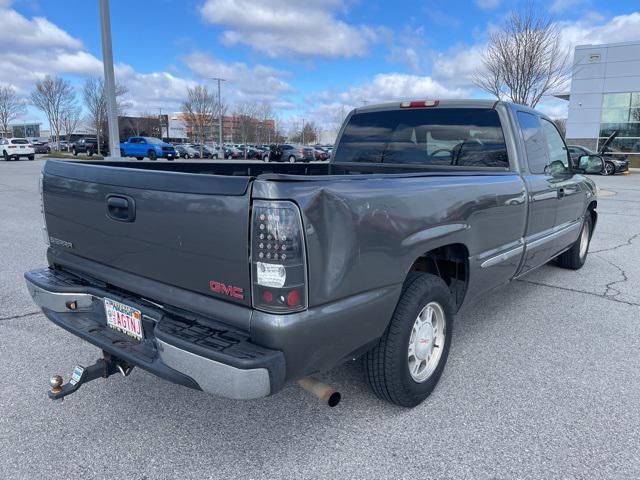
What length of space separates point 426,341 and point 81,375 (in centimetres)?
196

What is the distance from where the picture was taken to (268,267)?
2.00 meters

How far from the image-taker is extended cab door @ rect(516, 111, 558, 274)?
4.02m

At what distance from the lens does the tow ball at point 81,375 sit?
2485mm

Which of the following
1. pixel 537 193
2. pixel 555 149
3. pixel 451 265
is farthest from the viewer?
pixel 555 149

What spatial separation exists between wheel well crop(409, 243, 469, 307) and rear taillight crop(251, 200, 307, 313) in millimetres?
1210

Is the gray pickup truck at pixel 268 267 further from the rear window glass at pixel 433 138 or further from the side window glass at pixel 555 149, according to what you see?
the side window glass at pixel 555 149

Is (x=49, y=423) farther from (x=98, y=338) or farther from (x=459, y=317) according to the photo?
(x=459, y=317)

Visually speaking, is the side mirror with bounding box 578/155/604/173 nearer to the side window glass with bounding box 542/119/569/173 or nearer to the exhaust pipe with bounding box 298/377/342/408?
the side window glass with bounding box 542/119/569/173

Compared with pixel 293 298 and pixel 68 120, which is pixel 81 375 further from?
pixel 68 120

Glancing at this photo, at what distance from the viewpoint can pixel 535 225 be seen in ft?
13.6

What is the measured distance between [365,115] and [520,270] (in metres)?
2.01

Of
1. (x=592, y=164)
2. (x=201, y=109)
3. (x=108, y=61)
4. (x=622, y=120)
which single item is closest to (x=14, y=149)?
(x=201, y=109)

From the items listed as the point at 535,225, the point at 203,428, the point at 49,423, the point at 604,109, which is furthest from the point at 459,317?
the point at 604,109

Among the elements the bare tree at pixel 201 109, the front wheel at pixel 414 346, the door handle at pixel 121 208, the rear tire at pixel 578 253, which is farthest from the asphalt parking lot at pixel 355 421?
the bare tree at pixel 201 109
